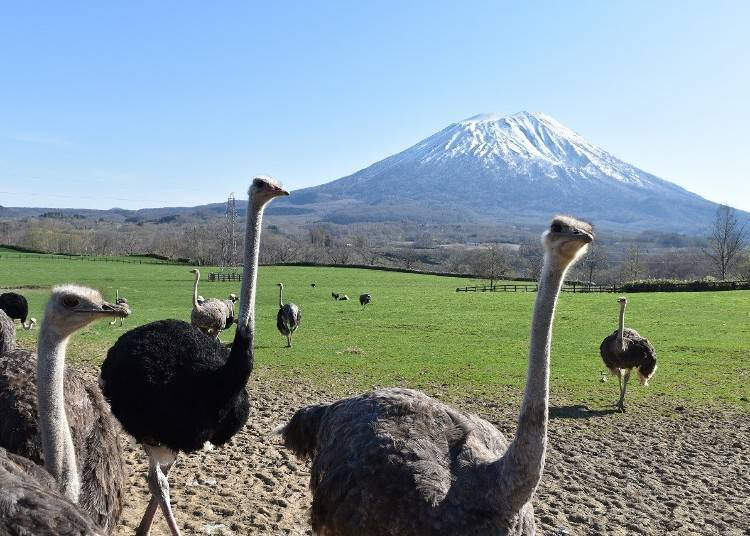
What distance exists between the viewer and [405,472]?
352 centimetres

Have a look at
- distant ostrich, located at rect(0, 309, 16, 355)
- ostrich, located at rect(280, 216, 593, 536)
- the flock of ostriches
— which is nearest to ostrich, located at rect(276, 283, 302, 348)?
distant ostrich, located at rect(0, 309, 16, 355)

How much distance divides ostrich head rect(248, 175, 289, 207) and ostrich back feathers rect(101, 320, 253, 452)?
104 centimetres

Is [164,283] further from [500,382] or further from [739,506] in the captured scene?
[739,506]

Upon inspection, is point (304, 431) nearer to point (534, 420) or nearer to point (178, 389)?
point (178, 389)

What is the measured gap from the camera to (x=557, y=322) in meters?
24.1

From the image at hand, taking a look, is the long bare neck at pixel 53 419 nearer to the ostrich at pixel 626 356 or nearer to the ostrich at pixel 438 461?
the ostrich at pixel 438 461

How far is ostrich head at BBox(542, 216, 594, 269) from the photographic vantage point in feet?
10.5

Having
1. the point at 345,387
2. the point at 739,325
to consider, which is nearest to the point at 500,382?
the point at 345,387

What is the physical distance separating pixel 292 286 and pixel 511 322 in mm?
20719

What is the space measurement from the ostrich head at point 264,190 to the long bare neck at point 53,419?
6.73ft

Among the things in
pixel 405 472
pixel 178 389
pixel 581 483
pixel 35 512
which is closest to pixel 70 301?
pixel 35 512

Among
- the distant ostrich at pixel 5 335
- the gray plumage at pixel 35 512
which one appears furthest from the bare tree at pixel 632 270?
the gray plumage at pixel 35 512

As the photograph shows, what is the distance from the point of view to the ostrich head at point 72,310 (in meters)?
3.34

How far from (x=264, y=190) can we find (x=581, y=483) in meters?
4.46
